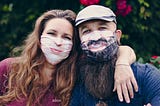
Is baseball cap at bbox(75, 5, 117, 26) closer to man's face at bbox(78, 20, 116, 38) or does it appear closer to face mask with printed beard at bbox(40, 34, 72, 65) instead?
man's face at bbox(78, 20, 116, 38)

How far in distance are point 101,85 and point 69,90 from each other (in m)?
0.36

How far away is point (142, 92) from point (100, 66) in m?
0.43

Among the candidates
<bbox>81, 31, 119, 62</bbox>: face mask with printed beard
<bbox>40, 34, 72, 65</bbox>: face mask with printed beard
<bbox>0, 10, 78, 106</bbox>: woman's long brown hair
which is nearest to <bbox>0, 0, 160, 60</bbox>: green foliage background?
<bbox>0, 10, 78, 106</bbox>: woman's long brown hair

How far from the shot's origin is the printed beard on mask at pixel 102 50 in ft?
15.4

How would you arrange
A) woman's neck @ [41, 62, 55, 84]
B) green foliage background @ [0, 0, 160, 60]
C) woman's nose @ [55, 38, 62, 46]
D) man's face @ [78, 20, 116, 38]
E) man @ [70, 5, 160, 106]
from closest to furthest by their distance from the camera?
man @ [70, 5, 160, 106] < man's face @ [78, 20, 116, 38] < woman's nose @ [55, 38, 62, 46] < woman's neck @ [41, 62, 55, 84] < green foliage background @ [0, 0, 160, 60]

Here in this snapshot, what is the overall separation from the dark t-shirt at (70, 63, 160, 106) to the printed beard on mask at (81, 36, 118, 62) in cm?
22

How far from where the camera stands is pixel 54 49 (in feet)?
16.3

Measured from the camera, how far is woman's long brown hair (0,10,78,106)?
4980mm

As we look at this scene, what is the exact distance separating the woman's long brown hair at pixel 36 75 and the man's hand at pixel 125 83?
52 cm

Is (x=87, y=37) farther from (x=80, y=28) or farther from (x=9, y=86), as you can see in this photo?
(x=9, y=86)

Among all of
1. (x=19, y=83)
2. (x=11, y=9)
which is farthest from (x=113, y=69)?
(x=11, y=9)

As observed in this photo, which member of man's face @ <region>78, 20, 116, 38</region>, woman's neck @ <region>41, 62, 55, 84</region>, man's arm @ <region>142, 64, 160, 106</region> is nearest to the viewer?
man's arm @ <region>142, 64, 160, 106</region>

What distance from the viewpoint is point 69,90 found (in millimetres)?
4953

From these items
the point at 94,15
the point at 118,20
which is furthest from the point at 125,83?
the point at 118,20
